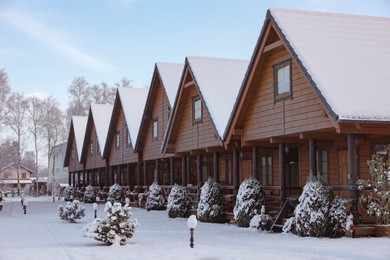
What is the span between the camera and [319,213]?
52.6ft

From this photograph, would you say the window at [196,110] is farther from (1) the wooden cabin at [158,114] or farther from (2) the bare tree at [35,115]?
(2) the bare tree at [35,115]

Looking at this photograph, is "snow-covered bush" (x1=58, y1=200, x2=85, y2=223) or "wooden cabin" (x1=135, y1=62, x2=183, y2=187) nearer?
"snow-covered bush" (x1=58, y1=200, x2=85, y2=223)

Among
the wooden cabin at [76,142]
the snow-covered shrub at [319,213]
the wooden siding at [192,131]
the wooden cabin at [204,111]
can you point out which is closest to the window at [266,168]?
the wooden cabin at [204,111]

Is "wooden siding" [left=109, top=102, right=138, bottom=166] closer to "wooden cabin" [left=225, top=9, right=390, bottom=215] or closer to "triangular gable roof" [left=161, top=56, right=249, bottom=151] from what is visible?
"triangular gable roof" [left=161, top=56, right=249, bottom=151]

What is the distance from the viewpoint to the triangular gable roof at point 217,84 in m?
24.8

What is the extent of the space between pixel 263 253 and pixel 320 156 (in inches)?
400

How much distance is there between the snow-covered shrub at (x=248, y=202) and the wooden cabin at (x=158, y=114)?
11164mm

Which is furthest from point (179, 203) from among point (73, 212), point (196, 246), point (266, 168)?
point (196, 246)

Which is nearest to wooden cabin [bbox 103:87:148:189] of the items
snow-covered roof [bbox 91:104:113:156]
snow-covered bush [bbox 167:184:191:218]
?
snow-covered roof [bbox 91:104:113:156]

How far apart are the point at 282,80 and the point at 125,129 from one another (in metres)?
23.1

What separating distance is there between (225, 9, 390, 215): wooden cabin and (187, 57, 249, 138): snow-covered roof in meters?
1.71

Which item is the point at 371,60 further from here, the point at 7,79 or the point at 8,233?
the point at 7,79

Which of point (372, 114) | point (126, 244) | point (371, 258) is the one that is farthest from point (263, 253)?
point (372, 114)

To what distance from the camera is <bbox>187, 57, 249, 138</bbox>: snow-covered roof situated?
24812 mm
